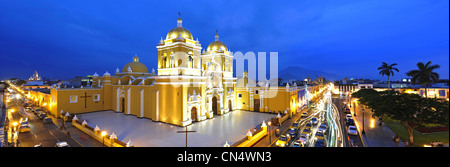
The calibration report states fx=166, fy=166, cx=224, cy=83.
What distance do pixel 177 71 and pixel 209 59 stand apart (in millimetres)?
8615

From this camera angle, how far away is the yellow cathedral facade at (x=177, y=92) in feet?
61.7

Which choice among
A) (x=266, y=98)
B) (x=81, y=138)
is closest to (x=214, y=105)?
(x=266, y=98)

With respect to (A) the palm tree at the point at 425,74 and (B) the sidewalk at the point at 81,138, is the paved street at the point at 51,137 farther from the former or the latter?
(A) the palm tree at the point at 425,74

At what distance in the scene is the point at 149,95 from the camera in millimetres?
21172

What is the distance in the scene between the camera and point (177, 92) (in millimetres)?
18516

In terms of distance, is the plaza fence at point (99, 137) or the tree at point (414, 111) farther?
the plaza fence at point (99, 137)

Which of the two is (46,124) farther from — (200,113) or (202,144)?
(202,144)

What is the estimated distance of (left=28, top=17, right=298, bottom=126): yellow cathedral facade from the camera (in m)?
18.8

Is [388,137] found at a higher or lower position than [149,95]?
lower

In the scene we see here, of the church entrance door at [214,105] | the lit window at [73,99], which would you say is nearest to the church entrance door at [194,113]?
the church entrance door at [214,105]

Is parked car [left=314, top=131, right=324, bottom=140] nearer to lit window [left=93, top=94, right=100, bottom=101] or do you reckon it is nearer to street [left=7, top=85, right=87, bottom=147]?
street [left=7, top=85, right=87, bottom=147]

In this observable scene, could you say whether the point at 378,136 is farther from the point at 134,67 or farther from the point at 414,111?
the point at 134,67

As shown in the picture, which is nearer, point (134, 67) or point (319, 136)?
point (319, 136)
